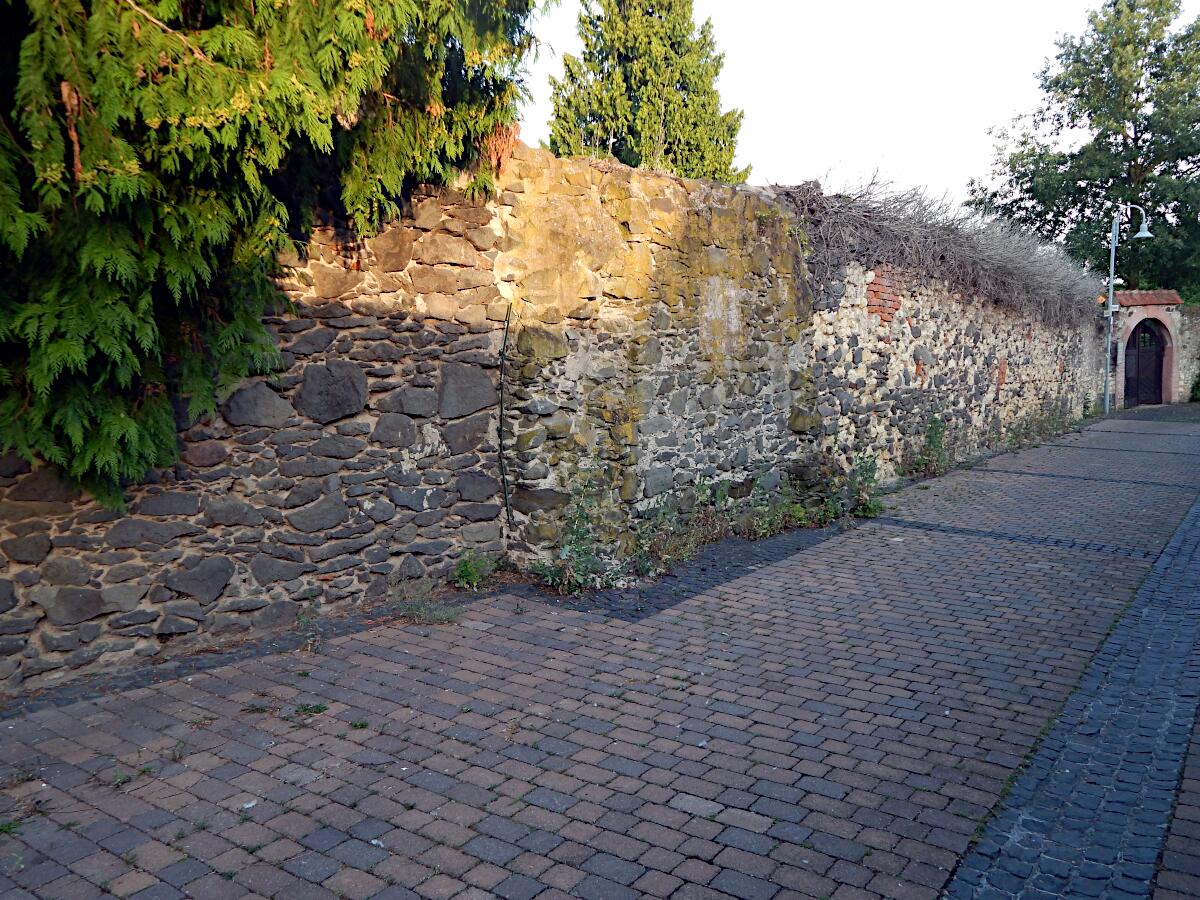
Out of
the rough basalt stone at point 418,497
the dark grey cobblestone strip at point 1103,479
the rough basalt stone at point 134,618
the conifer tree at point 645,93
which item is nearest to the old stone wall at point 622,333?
the rough basalt stone at point 418,497

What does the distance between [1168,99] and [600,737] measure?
100ft

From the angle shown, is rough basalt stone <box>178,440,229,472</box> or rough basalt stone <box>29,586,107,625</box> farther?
rough basalt stone <box>178,440,229,472</box>

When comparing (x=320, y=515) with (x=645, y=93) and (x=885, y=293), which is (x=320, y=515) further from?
(x=645, y=93)

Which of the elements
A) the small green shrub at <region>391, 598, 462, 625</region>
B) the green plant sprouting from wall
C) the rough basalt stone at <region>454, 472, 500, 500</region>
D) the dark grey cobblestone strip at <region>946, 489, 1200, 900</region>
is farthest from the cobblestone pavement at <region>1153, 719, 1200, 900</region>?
the green plant sprouting from wall

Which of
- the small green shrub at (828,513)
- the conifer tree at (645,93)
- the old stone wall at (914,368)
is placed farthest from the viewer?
the conifer tree at (645,93)

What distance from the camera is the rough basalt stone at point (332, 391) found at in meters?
5.40

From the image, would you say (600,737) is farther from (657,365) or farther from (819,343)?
(819,343)

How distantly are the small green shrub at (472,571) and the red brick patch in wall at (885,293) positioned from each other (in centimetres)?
601

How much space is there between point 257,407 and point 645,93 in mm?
15647

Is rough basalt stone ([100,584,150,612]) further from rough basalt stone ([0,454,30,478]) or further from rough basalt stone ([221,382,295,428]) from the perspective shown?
rough basalt stone ([221,382,295,428])

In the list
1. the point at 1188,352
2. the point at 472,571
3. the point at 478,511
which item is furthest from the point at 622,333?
the point at 1188,352

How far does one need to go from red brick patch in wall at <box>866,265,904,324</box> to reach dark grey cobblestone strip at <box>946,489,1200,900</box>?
18.0 ft

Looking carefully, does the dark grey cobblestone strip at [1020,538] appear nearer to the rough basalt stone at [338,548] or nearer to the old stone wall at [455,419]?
the old stone wall at [455,419]

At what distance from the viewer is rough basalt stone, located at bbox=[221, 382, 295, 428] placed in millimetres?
5086
